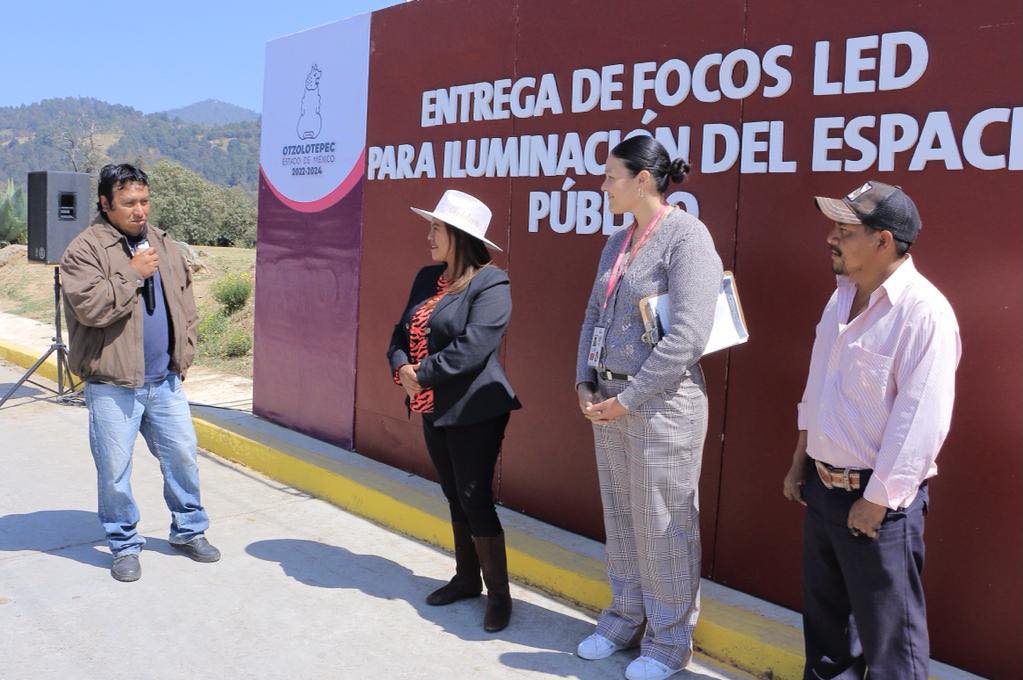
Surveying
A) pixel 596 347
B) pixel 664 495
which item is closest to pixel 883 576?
pixel 664 495

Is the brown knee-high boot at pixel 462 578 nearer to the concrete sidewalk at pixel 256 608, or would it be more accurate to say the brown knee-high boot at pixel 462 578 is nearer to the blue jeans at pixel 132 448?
the concrete sidewalk at pixel 256 608

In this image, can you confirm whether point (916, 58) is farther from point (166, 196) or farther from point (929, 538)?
point (166, 196)

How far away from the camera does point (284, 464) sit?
6328 millimetres

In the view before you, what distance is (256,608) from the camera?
4.23m

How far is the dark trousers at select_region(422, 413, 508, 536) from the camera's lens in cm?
396

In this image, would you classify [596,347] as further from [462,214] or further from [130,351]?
[130,351]

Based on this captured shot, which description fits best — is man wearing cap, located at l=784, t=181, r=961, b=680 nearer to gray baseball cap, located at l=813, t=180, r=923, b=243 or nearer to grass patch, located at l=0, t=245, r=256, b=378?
gray baseball cap, located at l=813, t=180, r=923, b=243

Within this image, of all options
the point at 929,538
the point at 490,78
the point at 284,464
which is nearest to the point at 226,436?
the point at 284,464

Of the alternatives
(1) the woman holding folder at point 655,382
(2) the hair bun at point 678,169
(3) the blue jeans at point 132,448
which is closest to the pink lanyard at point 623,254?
(1) the woman holding folder at point 655,382

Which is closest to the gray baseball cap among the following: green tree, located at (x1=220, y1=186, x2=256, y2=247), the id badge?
the id badge

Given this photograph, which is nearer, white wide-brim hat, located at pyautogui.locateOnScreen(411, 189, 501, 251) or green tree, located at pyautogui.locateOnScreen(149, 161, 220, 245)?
white wide-brim hat, located at pyautogui.locateOnScreen(411, 189, 501, 251)

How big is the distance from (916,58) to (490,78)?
99.4 inches

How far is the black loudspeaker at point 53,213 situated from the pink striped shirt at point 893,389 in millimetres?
9326

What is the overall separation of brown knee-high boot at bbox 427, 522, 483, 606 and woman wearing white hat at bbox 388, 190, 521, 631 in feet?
0.47
